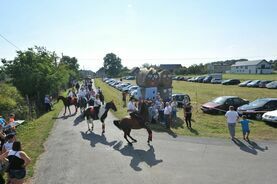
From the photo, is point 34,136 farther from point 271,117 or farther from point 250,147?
point 271,117

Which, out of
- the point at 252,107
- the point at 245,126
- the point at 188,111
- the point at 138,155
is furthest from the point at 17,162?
the point at 252,107

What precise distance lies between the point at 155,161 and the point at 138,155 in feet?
3.64

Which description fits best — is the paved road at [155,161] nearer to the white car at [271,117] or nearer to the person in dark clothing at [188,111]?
the person in dark clothing at [188,111]

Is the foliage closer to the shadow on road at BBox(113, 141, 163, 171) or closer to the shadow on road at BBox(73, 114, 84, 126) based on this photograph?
the shadow on road at BBox(73, 114, 84, 126)

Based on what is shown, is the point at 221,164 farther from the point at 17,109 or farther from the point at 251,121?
the point at 17,109

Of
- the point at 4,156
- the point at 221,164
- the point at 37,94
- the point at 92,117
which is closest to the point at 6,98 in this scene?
the point at 92,117

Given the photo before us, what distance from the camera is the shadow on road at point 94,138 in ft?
49.8

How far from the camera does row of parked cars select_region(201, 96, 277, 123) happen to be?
19913 mm

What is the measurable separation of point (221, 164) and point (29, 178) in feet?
22.3

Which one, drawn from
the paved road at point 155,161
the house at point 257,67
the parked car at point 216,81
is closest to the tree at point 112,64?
the house at point 257,67

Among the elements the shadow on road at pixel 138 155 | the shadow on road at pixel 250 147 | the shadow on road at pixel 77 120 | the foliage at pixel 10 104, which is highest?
the foliage at pixel 10 104

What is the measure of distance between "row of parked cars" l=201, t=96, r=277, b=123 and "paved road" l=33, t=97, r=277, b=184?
18.5 feet

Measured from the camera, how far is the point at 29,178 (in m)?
10.4

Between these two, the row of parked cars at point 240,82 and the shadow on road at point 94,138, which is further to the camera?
the row of parked cars at point 240,82
